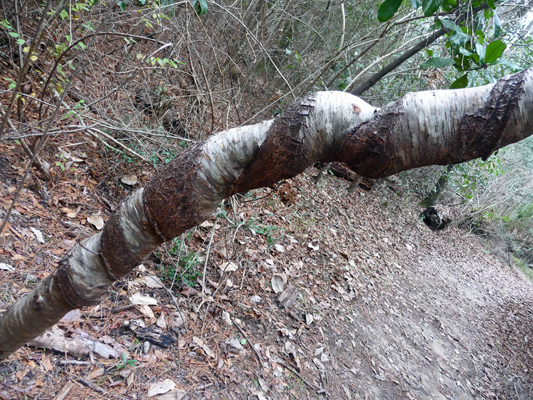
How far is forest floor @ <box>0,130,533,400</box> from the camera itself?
2006 mm

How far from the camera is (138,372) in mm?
1979

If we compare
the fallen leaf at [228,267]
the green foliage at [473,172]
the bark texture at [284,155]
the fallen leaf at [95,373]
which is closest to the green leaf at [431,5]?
→ the bark texture at [284,155]

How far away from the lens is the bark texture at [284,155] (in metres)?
0.78

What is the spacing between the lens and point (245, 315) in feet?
9.49

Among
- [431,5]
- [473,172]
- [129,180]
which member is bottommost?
[473,172]

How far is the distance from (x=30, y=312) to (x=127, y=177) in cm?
214

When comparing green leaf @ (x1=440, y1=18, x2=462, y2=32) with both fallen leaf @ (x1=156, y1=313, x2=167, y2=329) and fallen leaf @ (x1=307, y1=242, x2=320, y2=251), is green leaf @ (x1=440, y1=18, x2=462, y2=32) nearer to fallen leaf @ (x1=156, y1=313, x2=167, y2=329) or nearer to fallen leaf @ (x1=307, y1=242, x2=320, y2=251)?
fallen leaf @ (x1=156, y1=313, x2=167, y2=329)

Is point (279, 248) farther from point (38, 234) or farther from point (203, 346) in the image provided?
point (38, 234)

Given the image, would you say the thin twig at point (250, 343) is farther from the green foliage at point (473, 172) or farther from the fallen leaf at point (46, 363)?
the green foliage at point (473, 172)

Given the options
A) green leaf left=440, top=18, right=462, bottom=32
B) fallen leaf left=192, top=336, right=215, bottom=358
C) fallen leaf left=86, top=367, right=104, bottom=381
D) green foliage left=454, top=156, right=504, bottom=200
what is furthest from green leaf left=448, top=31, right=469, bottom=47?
green foliage left=454, top=156, right=504, bottom=200

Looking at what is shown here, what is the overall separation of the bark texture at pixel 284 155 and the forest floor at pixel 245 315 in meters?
0.78

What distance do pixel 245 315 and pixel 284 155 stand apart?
236 cm

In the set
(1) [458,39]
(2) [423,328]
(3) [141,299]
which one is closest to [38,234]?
(3) [141,299]

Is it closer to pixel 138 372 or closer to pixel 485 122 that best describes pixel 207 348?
pixel 138 372
